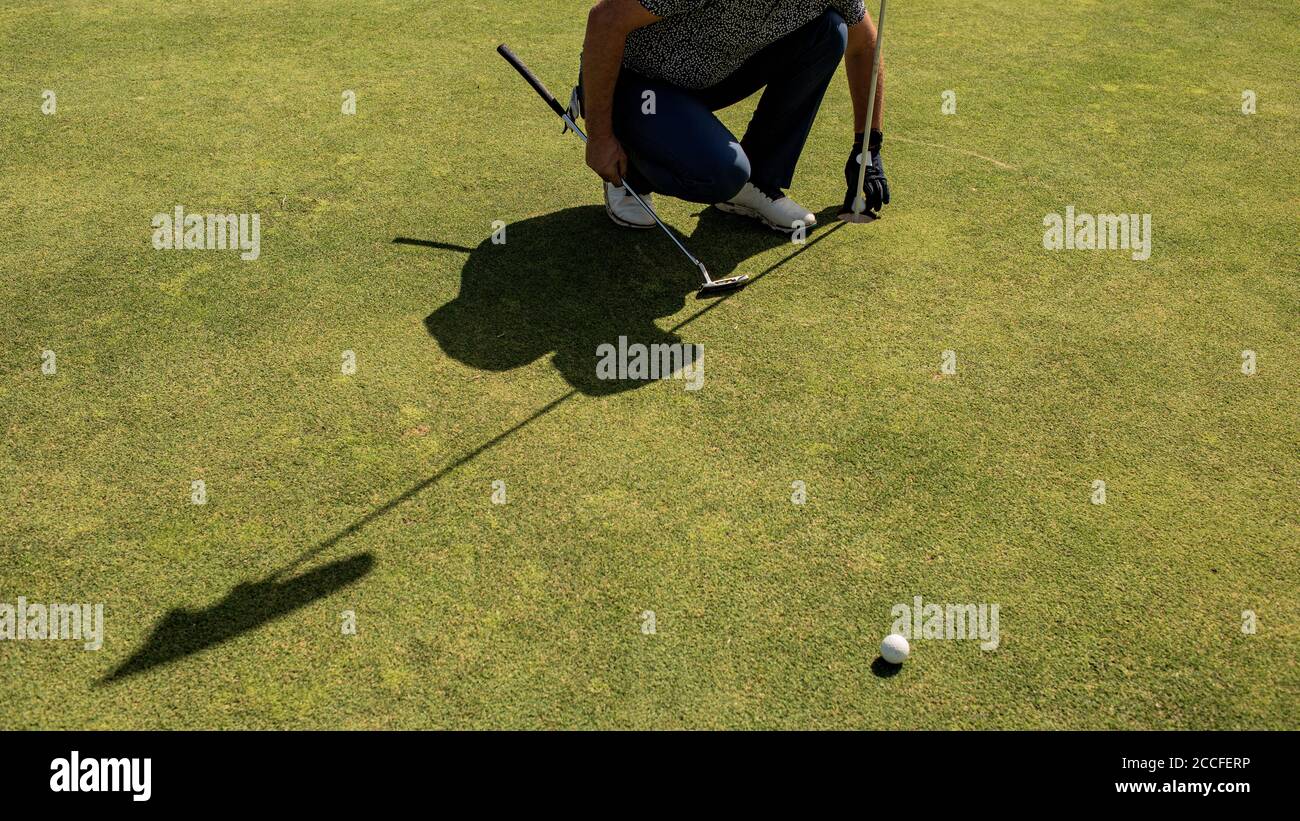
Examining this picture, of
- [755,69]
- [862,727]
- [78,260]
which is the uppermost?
[755,69]

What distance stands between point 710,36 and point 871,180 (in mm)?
924

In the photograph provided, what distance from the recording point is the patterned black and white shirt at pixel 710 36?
4.10 metres


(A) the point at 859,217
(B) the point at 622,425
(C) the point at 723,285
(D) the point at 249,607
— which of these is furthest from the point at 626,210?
(D) the point at 249,607

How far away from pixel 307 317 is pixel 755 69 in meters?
2.06

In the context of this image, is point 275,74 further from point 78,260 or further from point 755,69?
point 755,69

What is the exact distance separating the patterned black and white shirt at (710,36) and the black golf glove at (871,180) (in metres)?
0.58

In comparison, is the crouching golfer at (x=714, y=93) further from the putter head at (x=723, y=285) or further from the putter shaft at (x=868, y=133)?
the putter head at (x=723, y=285)

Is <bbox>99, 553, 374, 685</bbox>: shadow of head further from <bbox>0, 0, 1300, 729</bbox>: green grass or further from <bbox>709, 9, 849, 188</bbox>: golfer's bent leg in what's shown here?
<bbox>709, 9, 849, 188</bbox>: golfer's bent leg

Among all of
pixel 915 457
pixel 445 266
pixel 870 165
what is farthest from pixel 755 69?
pixel 915 457

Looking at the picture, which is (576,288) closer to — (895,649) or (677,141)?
(677,141)

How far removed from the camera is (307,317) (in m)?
3.90

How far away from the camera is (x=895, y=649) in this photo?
2611 mm

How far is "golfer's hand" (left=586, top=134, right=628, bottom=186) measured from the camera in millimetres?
4094

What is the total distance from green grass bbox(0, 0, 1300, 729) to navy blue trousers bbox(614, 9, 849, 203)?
29cm
